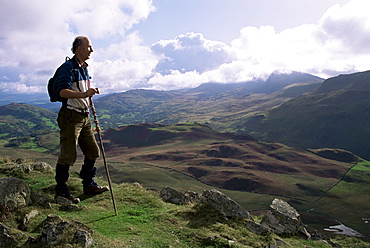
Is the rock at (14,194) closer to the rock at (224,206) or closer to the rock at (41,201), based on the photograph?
the rock at (41,201)

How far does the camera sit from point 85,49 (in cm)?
899

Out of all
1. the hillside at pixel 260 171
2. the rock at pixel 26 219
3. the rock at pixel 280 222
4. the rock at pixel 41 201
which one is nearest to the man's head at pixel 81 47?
the rock at pixel 41 201

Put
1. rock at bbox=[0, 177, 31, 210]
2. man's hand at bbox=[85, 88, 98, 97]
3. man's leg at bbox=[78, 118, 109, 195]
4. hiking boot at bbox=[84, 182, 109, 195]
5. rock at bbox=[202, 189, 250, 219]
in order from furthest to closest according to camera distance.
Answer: hiking boot at bbox=[84, 182, 109, 195] → man's leg at bbox=[78, 118, 109, 195] → rock at bbox=[202, 189, 250, 219] → man's hand at bbox=[85, 88, 98, 97] → rock at bbox=[0, 177, 31, 210]

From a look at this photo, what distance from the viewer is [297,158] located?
512 ft

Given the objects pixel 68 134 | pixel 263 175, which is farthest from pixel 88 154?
pixel 263 175

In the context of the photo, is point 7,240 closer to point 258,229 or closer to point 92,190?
point 92,190

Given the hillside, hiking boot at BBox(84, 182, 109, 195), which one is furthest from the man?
the hillside

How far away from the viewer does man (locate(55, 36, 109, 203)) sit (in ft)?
27.4

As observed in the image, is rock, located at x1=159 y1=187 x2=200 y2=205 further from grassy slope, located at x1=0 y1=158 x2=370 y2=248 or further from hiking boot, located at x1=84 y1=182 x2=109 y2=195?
hiking boot, located at x1=84 y1=182 x2=109 y2=195

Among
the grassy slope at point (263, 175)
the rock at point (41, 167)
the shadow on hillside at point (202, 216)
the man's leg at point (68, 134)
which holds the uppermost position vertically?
the man's leg at point (68, 134)

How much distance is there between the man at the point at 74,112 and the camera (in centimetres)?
836

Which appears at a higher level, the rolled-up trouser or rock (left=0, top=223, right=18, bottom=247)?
the rolled-up trouser

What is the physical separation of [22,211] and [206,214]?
553 cm

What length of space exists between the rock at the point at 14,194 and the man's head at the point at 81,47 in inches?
175
